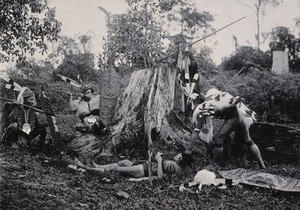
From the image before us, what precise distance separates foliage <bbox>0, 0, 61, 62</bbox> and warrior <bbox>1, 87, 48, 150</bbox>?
609mm

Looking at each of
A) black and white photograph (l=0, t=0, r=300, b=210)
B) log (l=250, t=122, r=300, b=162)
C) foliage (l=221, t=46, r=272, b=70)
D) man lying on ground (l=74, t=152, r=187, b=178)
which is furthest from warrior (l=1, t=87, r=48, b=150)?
log (l=250, t=122, r=300, b=162)

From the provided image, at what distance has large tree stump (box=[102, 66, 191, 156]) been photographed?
5.18 metres

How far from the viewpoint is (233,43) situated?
5367 mm

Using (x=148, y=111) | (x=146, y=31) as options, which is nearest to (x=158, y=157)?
(x=148, y=111)

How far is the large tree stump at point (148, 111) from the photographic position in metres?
5.18

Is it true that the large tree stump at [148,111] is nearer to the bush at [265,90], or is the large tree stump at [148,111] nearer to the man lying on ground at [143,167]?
the man lying on ground at [143,167]

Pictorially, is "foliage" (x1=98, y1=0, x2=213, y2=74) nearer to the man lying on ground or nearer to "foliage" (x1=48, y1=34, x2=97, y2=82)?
"foliage" (x1=48, y1=34, x2=97, y2=82)

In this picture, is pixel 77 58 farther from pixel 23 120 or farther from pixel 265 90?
pixel 265 90

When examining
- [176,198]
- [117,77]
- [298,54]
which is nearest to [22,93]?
[117,77]

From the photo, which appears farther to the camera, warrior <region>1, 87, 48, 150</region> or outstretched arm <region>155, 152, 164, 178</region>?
warrior <region>1, 87, 48, 150</region>

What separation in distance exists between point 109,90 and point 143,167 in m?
1.15

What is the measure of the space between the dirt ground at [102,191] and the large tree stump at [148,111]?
1.04 feet

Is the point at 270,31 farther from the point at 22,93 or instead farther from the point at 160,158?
the point at 22,93

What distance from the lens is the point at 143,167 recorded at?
4.90 m
